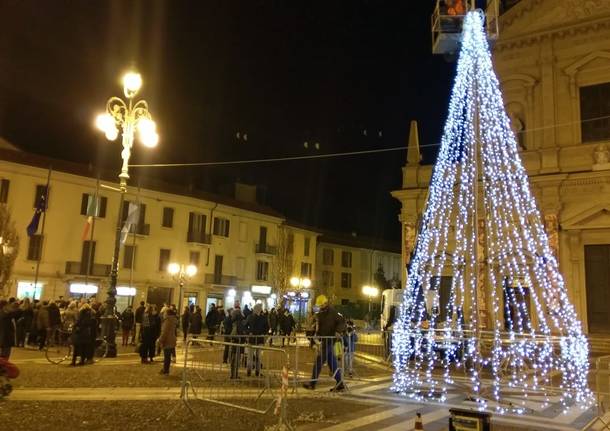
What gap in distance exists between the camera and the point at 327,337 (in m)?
11.6

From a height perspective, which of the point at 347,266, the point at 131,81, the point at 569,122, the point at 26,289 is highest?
the point at 569,122

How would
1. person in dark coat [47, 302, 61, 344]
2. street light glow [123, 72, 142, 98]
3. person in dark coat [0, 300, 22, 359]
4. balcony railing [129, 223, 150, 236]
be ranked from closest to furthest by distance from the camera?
1. person in dark coat [0, 300, 22, 359]
2. street light glow [123, 72, 142, 98]
3. person in dark coat [47, 302, 61, 344]
4. balcony railing [129, 223, 150, 236]

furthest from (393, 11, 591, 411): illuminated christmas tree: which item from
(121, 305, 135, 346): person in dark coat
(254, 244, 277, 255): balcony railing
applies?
(254, 244, 277, 255): balcony railing

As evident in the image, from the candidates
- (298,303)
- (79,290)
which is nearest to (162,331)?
(79,290)

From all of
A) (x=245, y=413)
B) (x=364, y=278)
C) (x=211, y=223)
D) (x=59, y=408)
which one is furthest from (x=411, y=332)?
(x=364, y=278)

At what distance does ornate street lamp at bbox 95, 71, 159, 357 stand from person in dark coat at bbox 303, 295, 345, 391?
21.8ft

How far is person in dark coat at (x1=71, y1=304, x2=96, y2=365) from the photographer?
556 inches

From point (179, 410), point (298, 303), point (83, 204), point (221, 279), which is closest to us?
point (179, 410)

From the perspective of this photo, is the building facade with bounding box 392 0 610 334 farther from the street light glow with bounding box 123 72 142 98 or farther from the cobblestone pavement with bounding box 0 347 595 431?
the street light glow with bounding box 123 72 142 98

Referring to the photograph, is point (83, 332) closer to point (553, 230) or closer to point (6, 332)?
point (6, 332)

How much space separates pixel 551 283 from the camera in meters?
20.0

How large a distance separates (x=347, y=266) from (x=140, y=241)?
1034 inches

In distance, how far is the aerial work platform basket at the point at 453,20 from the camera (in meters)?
13.1

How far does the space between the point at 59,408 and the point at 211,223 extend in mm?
36158
